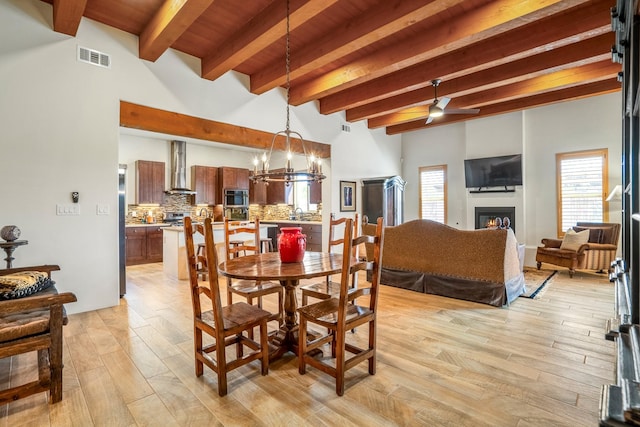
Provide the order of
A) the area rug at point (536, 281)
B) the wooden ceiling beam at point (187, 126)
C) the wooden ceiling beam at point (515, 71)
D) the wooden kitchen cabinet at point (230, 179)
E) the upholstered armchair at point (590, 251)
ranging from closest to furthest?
the wooden ceiling beam at point (515, 71) → the wooden ceiling beam at point (187, 126) → the area rug at point (536, 281) → the upholstered armchair at point (590, 251) → the wooden kitchen cabinet at point (230, 179)

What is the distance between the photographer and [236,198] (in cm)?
845

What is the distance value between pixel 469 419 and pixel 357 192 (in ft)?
18.2

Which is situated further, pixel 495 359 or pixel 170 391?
pixel 495 359

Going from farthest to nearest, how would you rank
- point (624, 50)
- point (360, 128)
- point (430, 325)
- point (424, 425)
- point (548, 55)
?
point (360, 128) < point (548, 55) < point (430, 325) < point (424, 425) < point (624, 50)

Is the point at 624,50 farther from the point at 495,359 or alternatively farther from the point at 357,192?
the point at 357,192

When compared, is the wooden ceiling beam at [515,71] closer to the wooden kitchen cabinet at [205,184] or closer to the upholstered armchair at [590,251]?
the upholstered armchair at [590,251]

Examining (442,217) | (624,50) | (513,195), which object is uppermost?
(624,50)

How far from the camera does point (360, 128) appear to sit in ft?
23.6

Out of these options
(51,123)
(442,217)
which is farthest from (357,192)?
(51,123)

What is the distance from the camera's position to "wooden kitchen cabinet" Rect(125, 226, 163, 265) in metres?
6.68

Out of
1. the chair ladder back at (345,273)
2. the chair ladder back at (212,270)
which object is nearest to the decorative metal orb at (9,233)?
the chair ladder back at (212,270)

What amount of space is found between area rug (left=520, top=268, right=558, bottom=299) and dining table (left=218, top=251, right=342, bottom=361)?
3.09 metres

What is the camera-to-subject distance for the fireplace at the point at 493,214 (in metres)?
6.69

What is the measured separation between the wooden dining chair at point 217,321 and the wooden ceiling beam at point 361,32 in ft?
8.79
